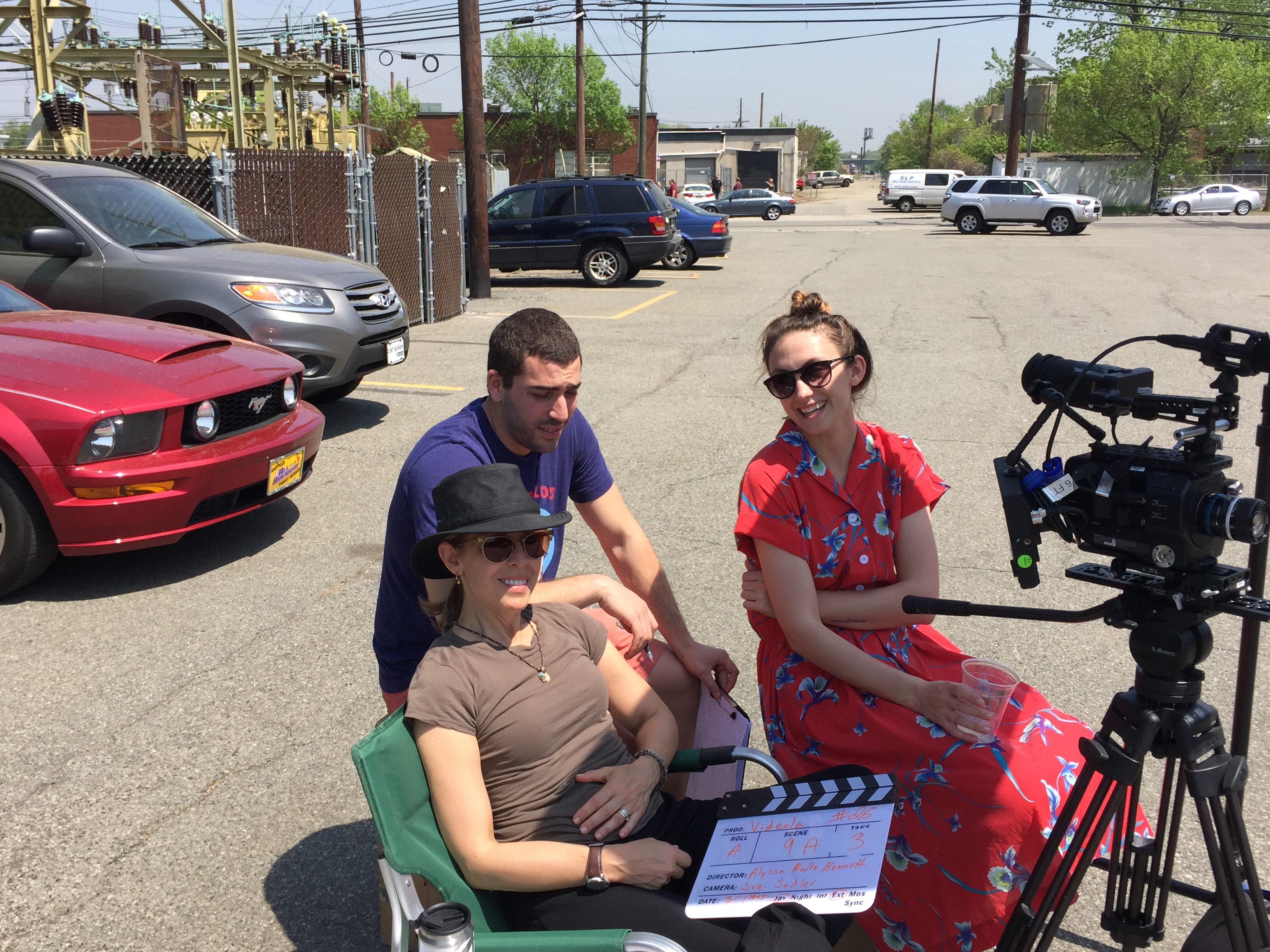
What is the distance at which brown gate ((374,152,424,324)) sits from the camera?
1209 cm

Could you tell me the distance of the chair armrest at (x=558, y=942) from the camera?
1.85 meters

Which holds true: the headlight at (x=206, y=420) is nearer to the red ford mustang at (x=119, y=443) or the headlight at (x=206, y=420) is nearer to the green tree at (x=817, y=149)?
the red ford mustang at (x=119, y=443)

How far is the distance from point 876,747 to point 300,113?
996 inches

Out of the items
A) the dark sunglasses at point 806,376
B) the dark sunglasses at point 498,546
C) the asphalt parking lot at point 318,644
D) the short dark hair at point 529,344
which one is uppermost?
the short dark hair at point 529,344

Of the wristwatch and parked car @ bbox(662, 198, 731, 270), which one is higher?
parked car @ bbox(662, 198, 731, 270)

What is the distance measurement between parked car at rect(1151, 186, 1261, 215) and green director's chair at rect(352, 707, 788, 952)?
49.6 meters

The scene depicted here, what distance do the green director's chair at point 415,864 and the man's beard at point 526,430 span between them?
0.85m

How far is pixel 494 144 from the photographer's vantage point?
210ft

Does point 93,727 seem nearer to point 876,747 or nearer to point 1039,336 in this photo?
point 876,747

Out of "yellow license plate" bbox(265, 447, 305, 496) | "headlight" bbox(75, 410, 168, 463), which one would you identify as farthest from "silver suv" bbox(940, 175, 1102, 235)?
"headlight" bbox(75, 410, 168, 463)

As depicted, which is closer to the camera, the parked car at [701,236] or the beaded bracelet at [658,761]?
the beaded bracelet at [658,761]

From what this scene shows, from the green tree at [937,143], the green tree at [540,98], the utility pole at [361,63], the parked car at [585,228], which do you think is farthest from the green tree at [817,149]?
the parked car at [585,228]

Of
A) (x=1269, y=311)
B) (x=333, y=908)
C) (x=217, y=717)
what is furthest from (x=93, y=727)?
(x=1269, y=311)

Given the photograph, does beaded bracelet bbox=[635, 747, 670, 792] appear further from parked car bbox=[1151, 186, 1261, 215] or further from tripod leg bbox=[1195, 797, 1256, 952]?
parked car bbox=[1151, 186, 1261, 215]
